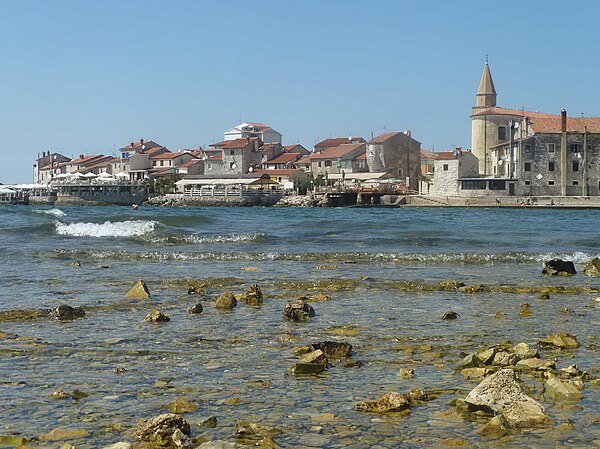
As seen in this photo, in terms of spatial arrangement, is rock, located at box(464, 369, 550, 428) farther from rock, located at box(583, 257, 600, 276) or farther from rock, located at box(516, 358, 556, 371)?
rock, located at box(583, 257, 600, 276)

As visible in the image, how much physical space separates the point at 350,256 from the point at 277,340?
13.1 metres

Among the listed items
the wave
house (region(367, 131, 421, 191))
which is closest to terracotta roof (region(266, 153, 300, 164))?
house (region(367, 131, 421, 191))

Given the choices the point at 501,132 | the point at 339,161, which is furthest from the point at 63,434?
the point at 339,161

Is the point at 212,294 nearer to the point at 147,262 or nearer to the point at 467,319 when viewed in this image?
the point at 467,319

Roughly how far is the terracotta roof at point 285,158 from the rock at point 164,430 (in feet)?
392

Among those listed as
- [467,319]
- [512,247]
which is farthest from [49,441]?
[512,247]

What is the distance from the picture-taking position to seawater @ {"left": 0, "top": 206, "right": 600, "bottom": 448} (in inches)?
261

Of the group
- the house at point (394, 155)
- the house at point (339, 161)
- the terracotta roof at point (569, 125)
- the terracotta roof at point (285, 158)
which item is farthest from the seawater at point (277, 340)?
the terracotta roof at point (285, 158)

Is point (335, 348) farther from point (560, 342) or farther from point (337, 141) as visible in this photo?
point (337, 141)

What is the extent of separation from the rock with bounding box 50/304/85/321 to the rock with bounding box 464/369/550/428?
680 cm

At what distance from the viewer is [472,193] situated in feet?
303

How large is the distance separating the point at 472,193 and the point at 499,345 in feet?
277

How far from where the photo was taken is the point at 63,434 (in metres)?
6.28

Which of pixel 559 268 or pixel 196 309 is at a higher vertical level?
pixel 196 309
